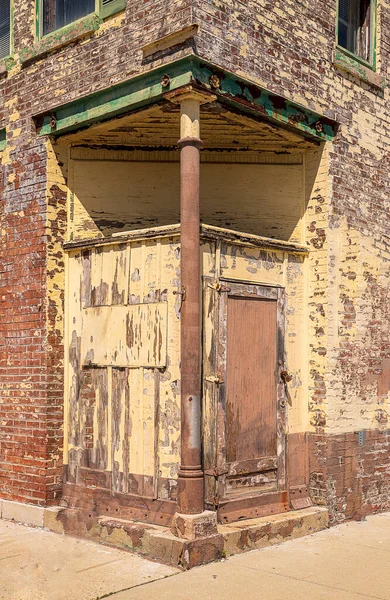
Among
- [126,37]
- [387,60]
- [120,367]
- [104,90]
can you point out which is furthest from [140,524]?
[387,60]

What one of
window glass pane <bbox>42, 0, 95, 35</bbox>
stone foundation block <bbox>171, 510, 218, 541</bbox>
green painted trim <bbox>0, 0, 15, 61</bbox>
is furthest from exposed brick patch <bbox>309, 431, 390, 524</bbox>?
green painted trim <bbox>0, 0, 15, 61</bbox>

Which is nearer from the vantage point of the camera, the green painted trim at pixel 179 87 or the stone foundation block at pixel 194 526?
the stone foundation block at pixel 194 526

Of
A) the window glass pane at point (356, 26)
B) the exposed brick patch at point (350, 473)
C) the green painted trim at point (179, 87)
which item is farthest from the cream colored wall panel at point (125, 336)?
the window glass pane at point (356, 26)

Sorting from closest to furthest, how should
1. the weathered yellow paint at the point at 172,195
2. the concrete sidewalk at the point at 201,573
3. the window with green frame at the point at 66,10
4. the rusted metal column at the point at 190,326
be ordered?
1. the concrete sidewalk at the point at 201,573
2. the rusted metal column at the point at 190,326
3. the window with green frame at the point at 66,10
4. the weathered yellow paint at the point at 172,195

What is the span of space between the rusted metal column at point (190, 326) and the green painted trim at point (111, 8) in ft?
4.11

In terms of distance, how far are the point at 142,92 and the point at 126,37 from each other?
585 millimetres

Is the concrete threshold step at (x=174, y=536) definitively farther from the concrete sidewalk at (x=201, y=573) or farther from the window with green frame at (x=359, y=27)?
the window with green frame at (x=359, y=27)

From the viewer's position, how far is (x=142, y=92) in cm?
638

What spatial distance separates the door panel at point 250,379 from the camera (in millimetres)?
6555

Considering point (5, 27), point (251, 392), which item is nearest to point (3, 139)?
point (5, 27)

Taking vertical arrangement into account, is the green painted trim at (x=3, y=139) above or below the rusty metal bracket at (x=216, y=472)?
above

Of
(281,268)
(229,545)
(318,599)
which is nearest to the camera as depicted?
(318,599)

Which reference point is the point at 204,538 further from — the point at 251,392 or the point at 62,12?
the point at 62,12

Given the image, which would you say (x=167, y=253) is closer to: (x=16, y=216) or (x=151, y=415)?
(x=151, y=415)
